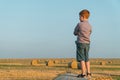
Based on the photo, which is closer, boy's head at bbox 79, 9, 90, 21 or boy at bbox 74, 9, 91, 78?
boy's head at bbox 79, 9, 90, 21

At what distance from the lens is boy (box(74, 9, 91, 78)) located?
11.1 m

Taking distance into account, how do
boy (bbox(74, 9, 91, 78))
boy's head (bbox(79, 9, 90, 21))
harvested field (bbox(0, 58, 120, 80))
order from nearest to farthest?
boy's head (bbox(79, 9, 90, 21)), boy (bbox(74, 9, 91, 78)), harvested field (bbox(0, 58, 120, 80))

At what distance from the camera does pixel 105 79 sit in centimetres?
1101

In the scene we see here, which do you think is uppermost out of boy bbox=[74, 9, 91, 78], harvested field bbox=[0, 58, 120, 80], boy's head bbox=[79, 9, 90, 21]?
boy's head bbox=[79, 9, 90, 21]

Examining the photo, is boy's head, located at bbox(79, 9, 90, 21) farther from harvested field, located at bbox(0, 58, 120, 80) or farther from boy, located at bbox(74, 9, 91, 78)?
harvested field, located at bbox(0, 58, 120, 80)

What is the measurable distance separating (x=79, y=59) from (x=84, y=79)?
99 centimetres

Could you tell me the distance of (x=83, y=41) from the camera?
11180mm

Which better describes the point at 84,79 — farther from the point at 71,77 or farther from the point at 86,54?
the point at 86,54

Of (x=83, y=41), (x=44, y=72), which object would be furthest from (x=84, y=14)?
(x=44, y=72)

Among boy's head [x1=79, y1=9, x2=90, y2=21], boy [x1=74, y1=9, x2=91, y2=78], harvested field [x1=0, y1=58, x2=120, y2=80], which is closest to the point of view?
boy's head [x1=79, y1=9, x2=90, y2=21]

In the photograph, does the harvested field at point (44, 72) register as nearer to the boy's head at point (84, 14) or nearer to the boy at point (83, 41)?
the boy at point (83, 41)

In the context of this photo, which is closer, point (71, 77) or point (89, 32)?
point (71, 77)

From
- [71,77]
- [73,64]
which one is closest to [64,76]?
[71,77]

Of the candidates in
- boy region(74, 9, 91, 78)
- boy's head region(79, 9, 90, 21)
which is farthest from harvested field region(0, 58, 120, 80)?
boy's head region(79, 9, 90, 21)
